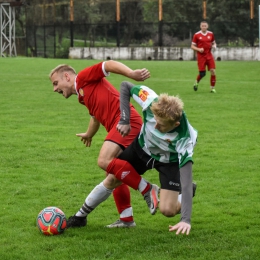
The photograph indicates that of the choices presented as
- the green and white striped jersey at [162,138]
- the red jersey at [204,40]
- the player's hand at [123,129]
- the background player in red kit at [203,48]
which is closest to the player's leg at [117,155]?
the green and white striped jersey at [162,138]

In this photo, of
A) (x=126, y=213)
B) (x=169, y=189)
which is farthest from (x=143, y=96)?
(x=126, y=213)

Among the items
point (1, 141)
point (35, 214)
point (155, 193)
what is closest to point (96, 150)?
point (1, 141)

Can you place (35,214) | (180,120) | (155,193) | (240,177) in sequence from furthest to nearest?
(240,177), (35,214), (155,193), (180,120)

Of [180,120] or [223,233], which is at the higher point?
[180,120]

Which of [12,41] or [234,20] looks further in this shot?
[12,41]

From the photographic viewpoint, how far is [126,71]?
19.1 feet

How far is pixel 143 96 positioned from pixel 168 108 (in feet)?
2.02

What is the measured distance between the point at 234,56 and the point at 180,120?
35.3 m

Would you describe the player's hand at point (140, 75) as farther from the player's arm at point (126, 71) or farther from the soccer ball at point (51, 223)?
the soccer ball at point (51, 223)

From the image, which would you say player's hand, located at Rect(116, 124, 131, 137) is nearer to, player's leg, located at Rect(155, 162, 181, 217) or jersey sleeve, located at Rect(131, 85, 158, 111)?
jersey sleeve, located at Rect(131, 85, 158, 111)

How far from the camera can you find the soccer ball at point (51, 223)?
19.6ft

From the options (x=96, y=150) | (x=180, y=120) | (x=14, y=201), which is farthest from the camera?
(x=96, y=150)

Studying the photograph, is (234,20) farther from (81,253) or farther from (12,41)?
(81,253)

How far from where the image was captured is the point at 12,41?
153 feet
